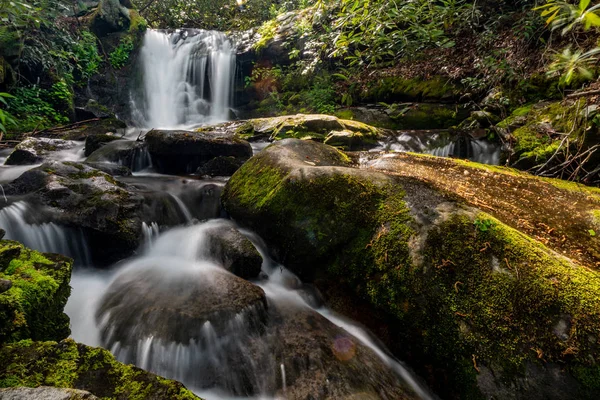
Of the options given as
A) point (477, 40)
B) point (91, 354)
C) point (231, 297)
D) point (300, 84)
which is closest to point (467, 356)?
point (231, 297)

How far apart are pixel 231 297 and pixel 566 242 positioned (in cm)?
311

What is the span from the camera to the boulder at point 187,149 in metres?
6.88

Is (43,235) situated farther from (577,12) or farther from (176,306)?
(577,12)

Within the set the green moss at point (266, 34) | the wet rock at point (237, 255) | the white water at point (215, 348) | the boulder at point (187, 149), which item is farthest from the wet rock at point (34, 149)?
the green moss at point (266, 34)

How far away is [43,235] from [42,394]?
3.57m

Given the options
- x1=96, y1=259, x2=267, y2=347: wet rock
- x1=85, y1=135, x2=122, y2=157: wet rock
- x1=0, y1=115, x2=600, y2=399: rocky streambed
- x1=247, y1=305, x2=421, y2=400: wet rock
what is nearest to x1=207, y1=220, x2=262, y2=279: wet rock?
x1=0, y1=115, x2=600, y2=399: rocky streambed

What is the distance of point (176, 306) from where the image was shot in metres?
2.90

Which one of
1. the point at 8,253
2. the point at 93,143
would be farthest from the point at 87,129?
the point at 8,253

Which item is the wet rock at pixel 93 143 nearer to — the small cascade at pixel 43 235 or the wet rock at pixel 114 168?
the wet rock at pixel 114 168

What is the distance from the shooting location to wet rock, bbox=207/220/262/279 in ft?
11.9

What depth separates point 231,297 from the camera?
2930 mm

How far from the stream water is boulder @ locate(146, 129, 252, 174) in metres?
2.47

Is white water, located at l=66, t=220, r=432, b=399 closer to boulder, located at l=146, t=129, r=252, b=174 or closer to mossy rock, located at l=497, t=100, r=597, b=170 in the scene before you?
boulder, located at l=146, t=129, r=252, b=174

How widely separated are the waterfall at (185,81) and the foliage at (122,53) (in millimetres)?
620
